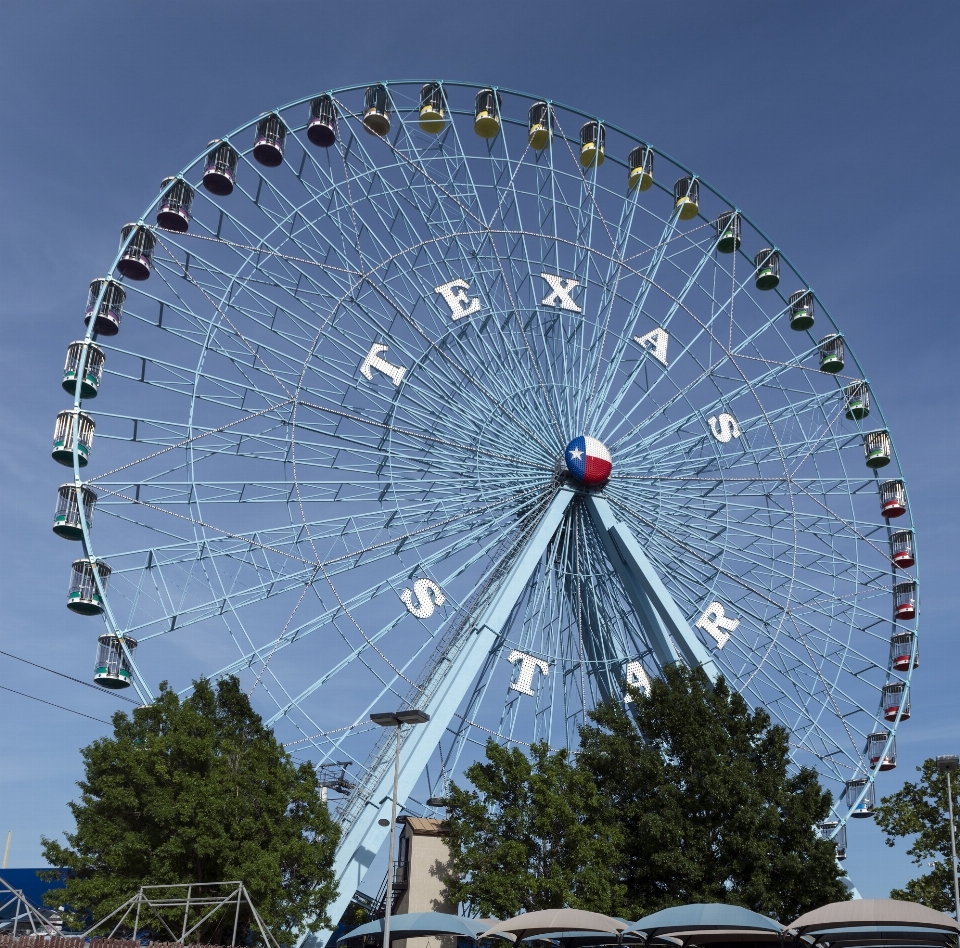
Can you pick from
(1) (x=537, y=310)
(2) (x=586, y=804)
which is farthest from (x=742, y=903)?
(1) (x=537, y=310)

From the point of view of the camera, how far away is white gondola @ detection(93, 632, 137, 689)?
25516 millimetres

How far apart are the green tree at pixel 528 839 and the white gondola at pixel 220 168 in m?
16.0

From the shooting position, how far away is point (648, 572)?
3047 centimetres

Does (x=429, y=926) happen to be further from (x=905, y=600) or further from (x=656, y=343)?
(x=905, y=600)

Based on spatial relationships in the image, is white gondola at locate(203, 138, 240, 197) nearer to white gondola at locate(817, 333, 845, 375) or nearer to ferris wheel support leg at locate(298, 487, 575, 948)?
ferris wheel support leg at locate(298, 487, 575, 948)

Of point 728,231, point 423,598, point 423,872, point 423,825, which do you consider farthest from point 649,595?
point 728,231

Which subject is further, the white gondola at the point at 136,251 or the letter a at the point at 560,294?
the letter a at the point at 560,294

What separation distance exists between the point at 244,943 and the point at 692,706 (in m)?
11.4

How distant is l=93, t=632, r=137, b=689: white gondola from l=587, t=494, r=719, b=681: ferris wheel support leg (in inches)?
504

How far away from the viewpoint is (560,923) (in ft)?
68.4

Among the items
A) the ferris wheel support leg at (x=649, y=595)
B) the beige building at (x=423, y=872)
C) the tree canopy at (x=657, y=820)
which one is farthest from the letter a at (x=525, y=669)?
the beige building at (x=423, y=872)

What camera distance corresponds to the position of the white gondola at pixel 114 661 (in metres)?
25.5

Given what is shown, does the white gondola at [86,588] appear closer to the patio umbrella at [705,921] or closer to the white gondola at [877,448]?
the patio umbrella at [705,921]

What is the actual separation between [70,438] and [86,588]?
354 centimetres
